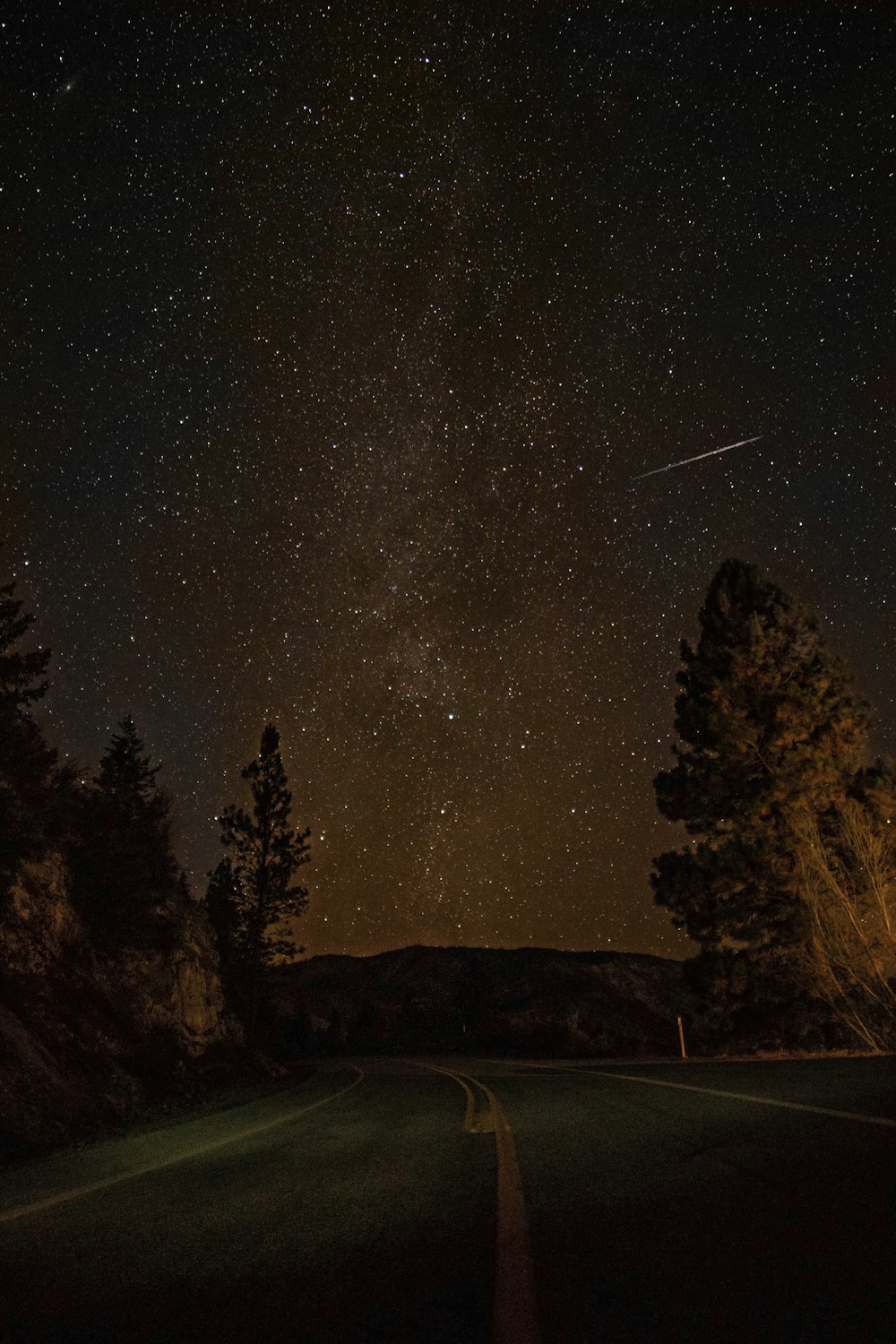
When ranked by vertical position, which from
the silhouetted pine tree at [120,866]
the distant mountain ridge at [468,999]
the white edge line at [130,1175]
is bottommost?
the distant mountain ridge at [468,999]

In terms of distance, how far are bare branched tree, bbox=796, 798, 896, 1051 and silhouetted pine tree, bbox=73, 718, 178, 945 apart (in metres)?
19.7

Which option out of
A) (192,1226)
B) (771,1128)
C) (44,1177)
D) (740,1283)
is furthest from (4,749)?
(740,1283)

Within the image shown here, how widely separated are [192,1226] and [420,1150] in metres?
3.12

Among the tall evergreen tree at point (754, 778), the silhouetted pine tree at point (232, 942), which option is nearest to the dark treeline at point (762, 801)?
the tall evergreen tree at point (754, 778)

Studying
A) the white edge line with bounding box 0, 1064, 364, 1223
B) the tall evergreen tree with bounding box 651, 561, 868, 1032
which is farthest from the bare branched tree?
the white edge line with bounding box 0, 1064, 364, 1223

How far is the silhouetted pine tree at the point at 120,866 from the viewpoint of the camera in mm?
26109

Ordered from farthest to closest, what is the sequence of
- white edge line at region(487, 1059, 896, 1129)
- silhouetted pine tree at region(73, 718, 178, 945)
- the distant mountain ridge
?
the distant mountain ridge < silhouetted pine tree at region(73, 718, 178, 945) < white edge line at region(487, 1059, 896, 1129)

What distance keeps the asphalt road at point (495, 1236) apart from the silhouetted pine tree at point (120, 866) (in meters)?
19.5

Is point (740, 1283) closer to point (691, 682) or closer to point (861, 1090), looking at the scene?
point (861, 1090)

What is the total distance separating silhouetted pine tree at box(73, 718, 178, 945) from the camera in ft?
85.7

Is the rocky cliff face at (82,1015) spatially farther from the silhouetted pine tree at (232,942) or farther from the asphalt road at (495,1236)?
the silhouetted pine tree at (232,942)

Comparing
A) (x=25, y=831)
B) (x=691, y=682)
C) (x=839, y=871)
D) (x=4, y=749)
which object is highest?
(x=691, y=682)

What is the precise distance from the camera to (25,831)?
1738 centimetres

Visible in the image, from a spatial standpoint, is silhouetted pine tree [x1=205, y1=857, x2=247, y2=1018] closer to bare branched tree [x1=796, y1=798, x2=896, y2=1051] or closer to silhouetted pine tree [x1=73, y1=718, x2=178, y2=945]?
silhouetted pine tree [x1=73, y1=718, x2=178, y2=945]
